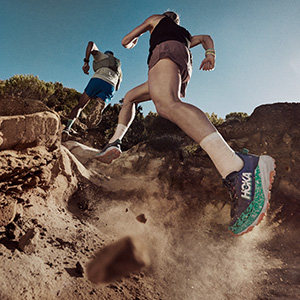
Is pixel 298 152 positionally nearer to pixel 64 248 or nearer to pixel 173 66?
pixel 173 66

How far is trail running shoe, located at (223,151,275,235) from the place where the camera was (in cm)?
163

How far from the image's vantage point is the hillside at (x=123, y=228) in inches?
60.7

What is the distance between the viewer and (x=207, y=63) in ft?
7.18

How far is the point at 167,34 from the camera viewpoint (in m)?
2.08

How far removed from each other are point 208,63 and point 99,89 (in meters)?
2.85

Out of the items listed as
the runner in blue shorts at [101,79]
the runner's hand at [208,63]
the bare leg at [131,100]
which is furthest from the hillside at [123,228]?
Answer: the runner's hand at [208,63]

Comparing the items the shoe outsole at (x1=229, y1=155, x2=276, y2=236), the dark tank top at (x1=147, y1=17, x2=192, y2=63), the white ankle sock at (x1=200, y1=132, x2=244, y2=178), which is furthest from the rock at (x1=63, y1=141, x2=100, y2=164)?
the shoe outsole at (x1=229, y1=155, x2=276, y2=236)

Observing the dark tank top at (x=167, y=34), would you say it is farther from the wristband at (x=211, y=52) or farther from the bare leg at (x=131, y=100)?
the bare leg at (x=131, y=100)

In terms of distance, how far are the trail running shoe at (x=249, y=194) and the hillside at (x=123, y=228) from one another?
0.94 meters

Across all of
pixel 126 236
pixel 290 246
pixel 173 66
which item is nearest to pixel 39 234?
pixel 126 236

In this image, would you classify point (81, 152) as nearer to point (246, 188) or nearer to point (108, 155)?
point (108, 155)

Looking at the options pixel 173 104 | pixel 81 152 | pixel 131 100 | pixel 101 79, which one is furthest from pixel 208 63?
pixel 81 152

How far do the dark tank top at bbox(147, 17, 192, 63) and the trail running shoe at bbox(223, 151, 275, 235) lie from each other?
4.81 feet

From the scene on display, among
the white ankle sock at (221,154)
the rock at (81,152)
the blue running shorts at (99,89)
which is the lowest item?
the rock at (81,152)
